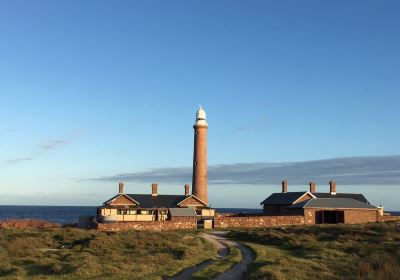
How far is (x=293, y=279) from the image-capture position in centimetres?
1986

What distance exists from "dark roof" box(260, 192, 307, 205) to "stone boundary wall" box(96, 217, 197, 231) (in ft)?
53.8

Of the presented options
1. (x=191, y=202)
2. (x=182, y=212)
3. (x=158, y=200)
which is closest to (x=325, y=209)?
(x=191, y=202)

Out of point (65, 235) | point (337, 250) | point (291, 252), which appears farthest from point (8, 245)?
point (337, 250)

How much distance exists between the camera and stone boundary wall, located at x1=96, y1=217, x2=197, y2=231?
161 ft

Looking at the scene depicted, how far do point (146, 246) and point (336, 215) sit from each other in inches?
1383

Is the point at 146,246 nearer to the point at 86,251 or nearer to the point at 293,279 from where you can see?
the point at 86,251

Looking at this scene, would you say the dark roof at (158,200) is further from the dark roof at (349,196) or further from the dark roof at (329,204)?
the dark roof at (349,196)

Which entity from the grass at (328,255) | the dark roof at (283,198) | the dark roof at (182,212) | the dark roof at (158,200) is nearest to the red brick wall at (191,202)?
the dark roof at (158,200)

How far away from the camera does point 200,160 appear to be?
228 feet

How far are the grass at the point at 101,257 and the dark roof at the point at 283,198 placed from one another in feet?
102

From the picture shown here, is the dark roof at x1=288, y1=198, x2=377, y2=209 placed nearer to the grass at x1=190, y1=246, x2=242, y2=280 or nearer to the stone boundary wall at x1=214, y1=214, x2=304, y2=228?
the stone boundary wall at x1=214, y1=214, x2=304, y2=228

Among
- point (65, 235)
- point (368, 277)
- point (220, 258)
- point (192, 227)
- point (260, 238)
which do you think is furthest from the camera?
point (192, 227)

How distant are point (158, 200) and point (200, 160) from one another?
9.26 meters

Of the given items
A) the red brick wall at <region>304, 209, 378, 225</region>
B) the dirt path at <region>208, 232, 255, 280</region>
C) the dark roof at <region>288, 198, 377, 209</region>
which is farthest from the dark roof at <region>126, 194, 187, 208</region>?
the dirt path at <region>208, 232, 255, 280</region>
